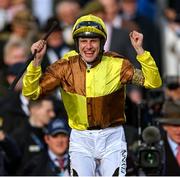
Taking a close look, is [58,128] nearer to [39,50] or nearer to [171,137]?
[171,137]

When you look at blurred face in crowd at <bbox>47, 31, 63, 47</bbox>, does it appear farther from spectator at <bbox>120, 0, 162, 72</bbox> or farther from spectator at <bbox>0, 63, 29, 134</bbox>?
spectator at <bbox>120, 0, 162, 72</bbox>

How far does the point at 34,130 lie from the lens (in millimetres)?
13758

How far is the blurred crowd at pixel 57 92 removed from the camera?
12961 mm

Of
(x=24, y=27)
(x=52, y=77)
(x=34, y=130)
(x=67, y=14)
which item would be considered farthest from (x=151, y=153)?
(x=67, y=14)

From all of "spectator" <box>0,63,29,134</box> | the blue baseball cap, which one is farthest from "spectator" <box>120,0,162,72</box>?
the blue baseball cap

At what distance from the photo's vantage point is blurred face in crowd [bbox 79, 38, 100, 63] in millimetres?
10336

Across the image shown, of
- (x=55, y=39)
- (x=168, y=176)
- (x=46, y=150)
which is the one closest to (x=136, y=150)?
(x=168, y=176)

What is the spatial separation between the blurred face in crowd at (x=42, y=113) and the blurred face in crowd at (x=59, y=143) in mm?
743

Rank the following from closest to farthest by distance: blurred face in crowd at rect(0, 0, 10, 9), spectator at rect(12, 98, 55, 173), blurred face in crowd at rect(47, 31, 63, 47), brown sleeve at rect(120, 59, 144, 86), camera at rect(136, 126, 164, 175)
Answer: brown sleeve at rect(120, 59, 144, 86)
camera at rect(136, 126, 164, 175)
spectator at rect(12, 98, 55, 173)
blurred face in crowd at rect(47, 31, 63, 47)
blurred face in crowd at rect(0, 0, 10, 9)

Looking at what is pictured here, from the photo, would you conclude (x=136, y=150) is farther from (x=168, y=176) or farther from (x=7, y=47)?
(x=7, y=47)

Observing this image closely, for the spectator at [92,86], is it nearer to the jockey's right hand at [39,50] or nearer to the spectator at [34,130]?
the jockey's right hand at [39,50]

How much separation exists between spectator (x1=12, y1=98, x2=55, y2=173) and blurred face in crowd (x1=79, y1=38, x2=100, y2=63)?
305cm

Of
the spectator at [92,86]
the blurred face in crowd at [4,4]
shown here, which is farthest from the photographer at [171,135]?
the blurred face in crowd at [4,4]

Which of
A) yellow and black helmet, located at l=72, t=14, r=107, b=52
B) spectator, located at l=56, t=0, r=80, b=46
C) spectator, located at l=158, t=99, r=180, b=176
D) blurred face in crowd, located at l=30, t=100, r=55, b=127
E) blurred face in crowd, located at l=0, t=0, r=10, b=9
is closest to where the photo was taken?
yellow and black helmet, located at l=72, t=14, r=107, b=52
